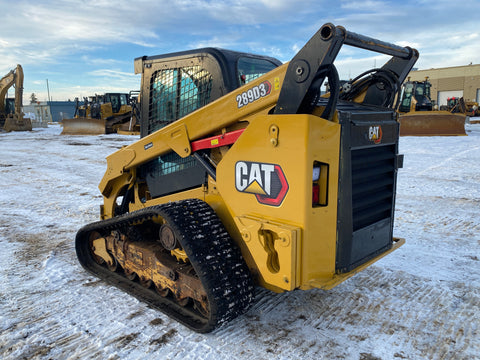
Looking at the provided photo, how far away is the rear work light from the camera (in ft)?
8.14

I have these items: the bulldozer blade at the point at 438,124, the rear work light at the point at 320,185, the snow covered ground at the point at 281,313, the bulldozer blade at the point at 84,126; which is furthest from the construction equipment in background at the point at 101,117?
the rear work light at the point at 320,185

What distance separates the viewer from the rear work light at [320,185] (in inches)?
97.7

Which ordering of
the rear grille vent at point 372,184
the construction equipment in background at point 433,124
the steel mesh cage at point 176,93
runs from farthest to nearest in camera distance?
the construction equipment in background at point 433,124 → the steel mesh cage at point 176,93 → the rear grille vent at point 372,184

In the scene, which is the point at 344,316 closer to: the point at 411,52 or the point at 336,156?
the point at 336,156

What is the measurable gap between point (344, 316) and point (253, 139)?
156 centimetres

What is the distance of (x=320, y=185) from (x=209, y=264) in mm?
904

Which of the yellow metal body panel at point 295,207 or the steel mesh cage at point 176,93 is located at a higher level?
the steel mesh cage at point 176,93

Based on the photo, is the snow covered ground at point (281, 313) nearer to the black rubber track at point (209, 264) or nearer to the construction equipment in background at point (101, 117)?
the black rubber track at point (209, 264)

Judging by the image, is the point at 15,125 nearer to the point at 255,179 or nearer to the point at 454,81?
the point at 255,179

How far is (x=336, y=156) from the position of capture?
2488 mm

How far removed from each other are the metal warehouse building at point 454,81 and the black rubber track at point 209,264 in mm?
59405

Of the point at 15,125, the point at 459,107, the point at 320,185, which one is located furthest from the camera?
the point at 15,125

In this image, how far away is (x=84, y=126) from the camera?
24.1 metres

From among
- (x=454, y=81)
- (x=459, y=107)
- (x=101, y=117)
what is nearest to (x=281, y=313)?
(x=101, y=117)
